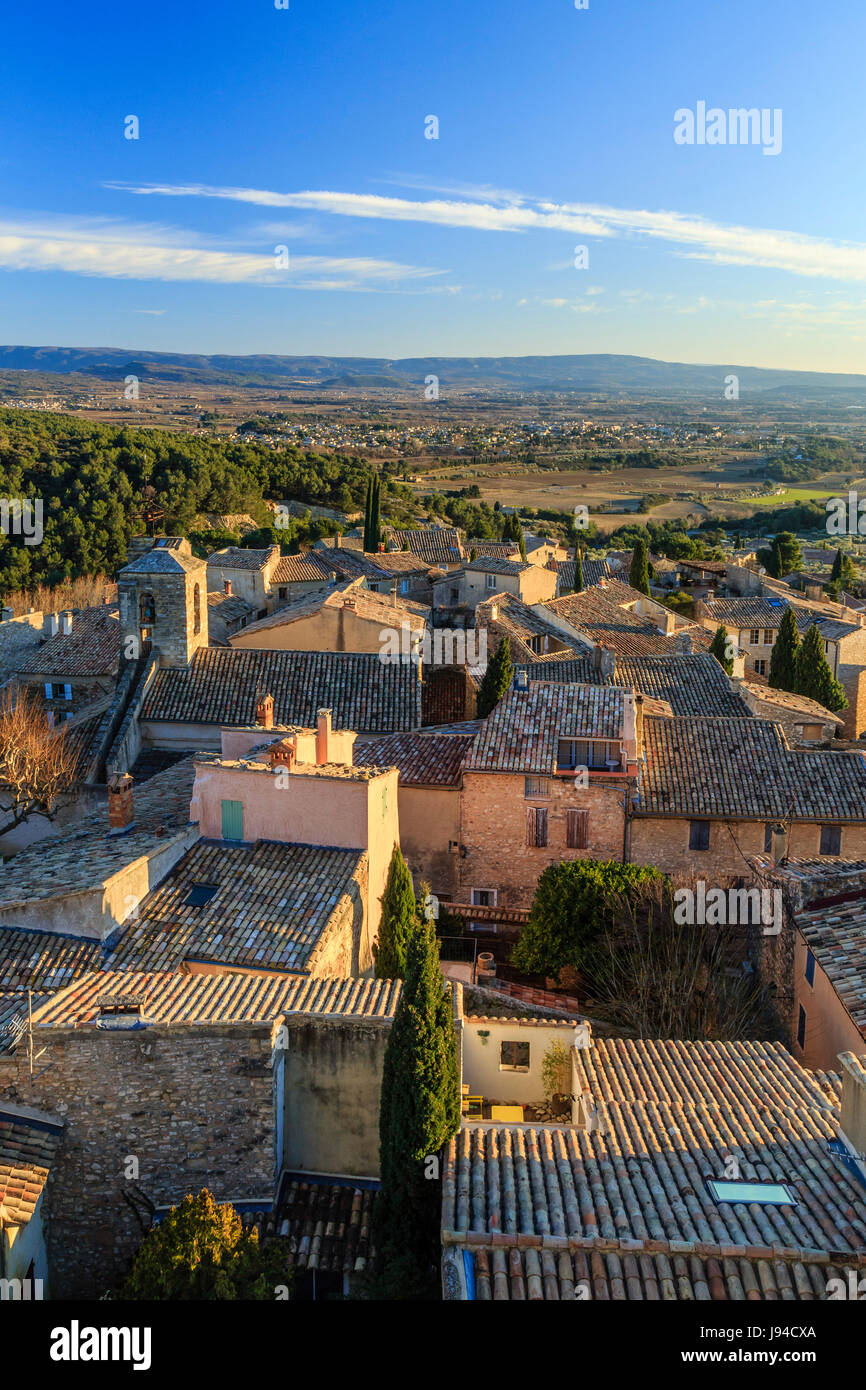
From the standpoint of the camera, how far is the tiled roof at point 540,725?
22109 mm

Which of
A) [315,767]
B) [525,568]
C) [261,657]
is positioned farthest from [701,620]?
[315,767]

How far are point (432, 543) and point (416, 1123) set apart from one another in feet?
176

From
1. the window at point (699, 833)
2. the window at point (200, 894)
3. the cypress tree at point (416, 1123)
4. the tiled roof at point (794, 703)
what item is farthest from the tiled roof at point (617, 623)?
the cypress tree at point (416, 1123)

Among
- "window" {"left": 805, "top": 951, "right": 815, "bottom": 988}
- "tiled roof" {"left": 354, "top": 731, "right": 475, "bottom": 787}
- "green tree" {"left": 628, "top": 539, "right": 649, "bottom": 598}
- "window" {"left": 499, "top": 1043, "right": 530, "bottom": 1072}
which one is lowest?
"window" {"left": 499, "top": 1043, "right": 530, "bottom": 1072}

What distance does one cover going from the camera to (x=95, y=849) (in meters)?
18.0

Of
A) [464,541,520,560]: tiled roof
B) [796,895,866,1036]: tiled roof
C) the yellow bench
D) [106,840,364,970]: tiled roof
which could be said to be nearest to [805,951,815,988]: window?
[796,895,866,1036]: tiled roof

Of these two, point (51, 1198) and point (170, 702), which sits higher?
point (170, 702)

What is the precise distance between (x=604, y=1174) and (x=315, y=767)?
9.17 m

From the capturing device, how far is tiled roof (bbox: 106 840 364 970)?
14.6 metres

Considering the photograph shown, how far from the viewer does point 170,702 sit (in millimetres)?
26672

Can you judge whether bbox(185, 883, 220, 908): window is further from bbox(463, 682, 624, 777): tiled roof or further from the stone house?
bbox(463, 682, 624, 777): tiled roof

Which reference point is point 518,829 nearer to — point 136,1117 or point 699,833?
point 699,833

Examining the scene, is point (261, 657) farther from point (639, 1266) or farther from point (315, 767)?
point (639, 1266)

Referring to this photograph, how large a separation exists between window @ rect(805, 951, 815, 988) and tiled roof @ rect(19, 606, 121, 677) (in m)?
23.4
